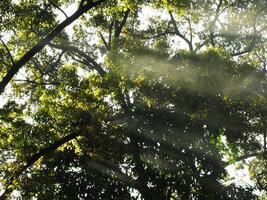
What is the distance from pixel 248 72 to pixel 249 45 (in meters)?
5.83

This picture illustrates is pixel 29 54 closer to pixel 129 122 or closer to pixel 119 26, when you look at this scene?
pixel 129 122

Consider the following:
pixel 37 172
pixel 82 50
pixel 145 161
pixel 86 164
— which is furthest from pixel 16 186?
pixel 82 50

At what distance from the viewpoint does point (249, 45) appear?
1917cm

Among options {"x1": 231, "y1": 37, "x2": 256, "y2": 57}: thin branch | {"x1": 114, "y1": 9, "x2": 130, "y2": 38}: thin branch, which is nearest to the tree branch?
{"x1": 114, "y1": 9, "x2": 130, "y2": 38}: thin branch

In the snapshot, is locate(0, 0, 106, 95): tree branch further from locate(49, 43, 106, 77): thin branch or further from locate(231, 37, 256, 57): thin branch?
locate(231, 37, 256, 57): thin branch

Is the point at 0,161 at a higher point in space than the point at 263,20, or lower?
lower

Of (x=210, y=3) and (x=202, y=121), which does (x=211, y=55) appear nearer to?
(x=202, y=121)

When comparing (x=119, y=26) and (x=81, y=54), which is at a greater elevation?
(x=119, y=26)

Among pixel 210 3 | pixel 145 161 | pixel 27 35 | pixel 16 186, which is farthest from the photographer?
pixel 210 3

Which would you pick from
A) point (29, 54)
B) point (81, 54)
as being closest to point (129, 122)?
point (29, 54)

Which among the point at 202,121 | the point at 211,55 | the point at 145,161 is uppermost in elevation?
the point at 211,55

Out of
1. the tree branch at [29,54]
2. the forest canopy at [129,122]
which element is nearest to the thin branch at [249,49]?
the forest canopy at [129,122]

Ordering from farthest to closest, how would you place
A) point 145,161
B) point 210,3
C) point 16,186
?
1. point 210,3
2. point 145,161
3. point 16,186

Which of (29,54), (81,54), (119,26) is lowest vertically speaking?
(29,54)
